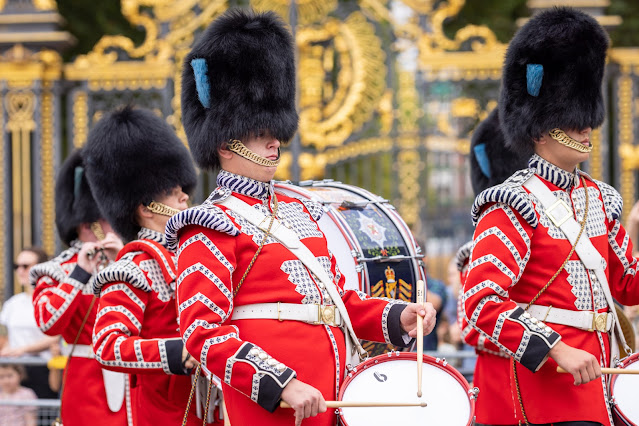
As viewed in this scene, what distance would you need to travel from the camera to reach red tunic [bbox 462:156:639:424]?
3699 mm

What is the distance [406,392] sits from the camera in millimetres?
3430

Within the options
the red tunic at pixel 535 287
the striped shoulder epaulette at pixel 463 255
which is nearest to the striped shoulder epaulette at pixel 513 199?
the red tunic at pixel 535 287

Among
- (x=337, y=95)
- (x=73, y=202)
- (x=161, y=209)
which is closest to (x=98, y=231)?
(x=73, y=202)

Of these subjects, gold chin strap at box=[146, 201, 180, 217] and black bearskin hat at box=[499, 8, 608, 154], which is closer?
black bearskin hat at box=[499, 8, 608, 154]

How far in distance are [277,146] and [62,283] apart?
183cm

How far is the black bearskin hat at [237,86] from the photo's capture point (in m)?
3.75

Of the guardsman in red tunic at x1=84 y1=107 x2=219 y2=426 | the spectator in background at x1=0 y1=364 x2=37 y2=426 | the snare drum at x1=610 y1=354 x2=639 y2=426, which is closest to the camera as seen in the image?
the snare drum at x1=610 y1=354 x2=639 y2=426

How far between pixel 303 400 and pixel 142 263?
1475mm

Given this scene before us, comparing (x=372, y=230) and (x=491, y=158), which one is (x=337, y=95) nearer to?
(x=491, y=158)

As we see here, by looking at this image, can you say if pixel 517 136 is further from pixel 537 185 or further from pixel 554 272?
pixel 554 272

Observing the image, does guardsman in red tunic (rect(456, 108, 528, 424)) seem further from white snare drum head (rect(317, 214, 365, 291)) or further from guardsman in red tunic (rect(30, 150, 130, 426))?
guardsman in red tunic (rect(30, 150, 130, 426))

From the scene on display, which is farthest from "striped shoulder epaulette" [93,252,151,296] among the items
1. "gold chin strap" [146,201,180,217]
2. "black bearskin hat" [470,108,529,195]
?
"black bearskin hat" [470,108,529,195]

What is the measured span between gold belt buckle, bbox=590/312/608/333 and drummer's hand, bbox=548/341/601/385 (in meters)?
0.37

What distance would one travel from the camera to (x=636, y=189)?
1160 cm
